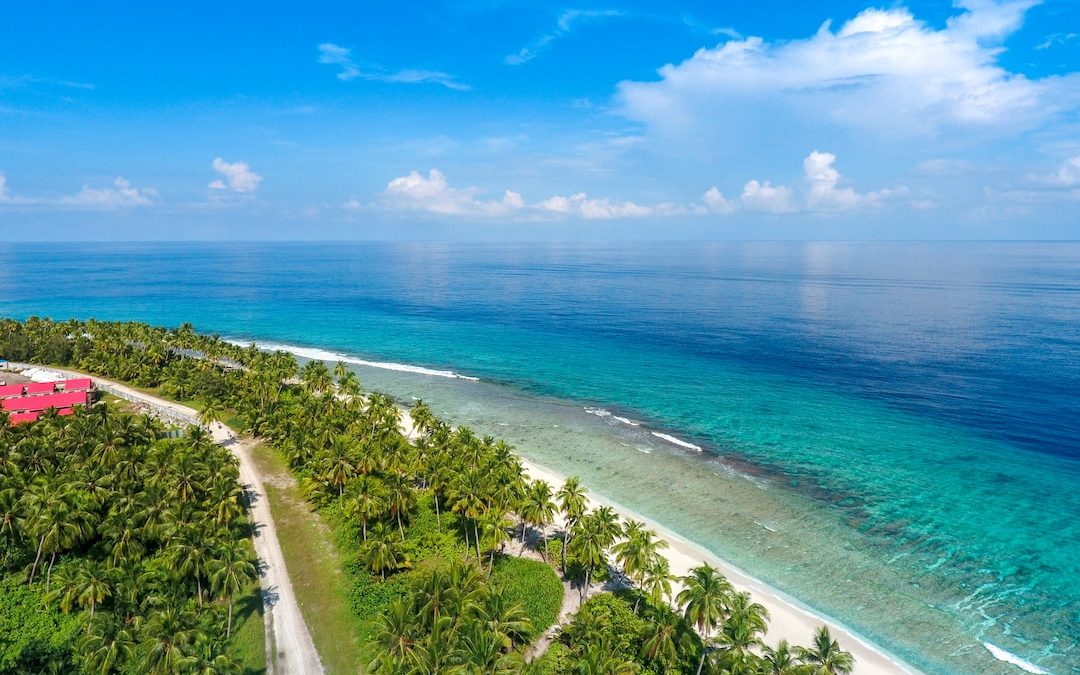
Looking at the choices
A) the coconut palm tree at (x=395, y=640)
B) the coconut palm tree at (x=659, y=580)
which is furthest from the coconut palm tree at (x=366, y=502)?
the coconut palm tree at (x=659, y=580)

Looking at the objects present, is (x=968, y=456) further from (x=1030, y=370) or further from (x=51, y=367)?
(x=51, y=367)

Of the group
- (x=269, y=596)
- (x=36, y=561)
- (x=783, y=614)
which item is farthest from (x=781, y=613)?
(x=36, y=561)

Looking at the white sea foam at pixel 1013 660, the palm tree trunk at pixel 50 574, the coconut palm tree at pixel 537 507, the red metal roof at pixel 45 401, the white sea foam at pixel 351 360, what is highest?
the red metal roof at pixel 45 401

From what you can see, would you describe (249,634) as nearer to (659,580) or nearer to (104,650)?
(104,650)

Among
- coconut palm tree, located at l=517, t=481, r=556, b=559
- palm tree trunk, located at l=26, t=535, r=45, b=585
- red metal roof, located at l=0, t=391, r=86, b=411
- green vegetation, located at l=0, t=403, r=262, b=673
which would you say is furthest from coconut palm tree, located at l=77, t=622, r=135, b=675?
red metal roof, located at l=0, t=391, r=86, b=411

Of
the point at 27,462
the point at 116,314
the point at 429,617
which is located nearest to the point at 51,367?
the point at 27,462

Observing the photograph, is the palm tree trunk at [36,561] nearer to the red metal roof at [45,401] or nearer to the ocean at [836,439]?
the red metal roof at [45,401]
